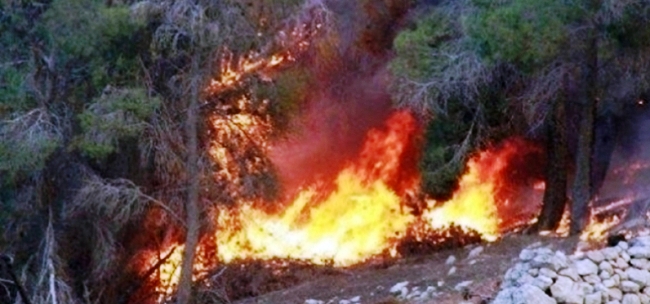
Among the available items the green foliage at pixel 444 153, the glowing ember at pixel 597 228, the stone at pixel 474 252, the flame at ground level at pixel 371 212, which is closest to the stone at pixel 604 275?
the glowing ember at pixel 597 228

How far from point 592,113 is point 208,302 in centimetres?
599

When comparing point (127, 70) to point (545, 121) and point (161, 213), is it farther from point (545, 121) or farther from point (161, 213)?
point (545, 121)

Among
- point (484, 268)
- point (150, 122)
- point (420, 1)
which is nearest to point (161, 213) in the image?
point (150, 122)

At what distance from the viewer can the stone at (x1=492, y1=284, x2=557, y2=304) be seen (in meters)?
8.78

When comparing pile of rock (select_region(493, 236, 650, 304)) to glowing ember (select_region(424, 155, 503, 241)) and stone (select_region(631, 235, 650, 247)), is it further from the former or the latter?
glowing ember (select_region(424, 155, 503, 241))

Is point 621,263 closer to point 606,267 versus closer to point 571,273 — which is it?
point 606,267

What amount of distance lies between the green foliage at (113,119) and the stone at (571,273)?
214 inches

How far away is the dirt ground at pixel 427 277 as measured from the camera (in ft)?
35.4

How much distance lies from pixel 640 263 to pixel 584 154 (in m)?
3.72

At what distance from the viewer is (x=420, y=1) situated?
15609 mm

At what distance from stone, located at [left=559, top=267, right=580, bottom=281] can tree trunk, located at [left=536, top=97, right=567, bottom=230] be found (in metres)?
5.03

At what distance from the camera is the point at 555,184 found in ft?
47.9

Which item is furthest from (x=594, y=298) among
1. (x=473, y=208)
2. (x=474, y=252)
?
(x=473, y=208)

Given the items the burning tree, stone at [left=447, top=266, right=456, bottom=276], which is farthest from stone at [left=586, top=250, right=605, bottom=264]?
the burning tree
